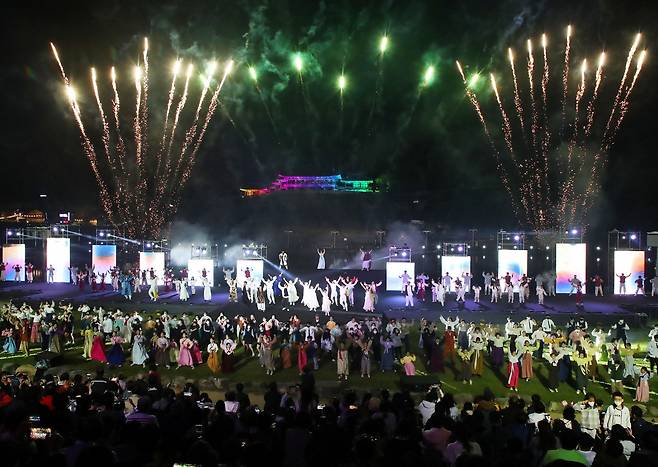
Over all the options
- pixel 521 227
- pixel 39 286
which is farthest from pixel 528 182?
pixel 39 286

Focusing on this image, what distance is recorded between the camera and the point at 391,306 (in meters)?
22.5

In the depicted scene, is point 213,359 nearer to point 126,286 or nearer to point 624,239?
point 126,286

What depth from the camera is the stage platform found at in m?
21.0

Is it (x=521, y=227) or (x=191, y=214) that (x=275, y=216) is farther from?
(x=521, y=227)

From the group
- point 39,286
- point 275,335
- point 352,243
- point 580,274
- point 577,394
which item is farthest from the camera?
point 352,243

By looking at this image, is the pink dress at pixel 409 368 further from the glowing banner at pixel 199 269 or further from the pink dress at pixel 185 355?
the glowing banner at pixel 199 269

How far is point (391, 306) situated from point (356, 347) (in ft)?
23.6

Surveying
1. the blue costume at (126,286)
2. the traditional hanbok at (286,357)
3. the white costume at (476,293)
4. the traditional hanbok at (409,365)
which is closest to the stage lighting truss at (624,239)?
the white costume at (476,293)

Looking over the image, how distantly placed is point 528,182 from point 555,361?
22.2 metres

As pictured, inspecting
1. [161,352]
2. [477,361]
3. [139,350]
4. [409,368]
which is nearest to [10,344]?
[139,350]

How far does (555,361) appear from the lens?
1426 cm

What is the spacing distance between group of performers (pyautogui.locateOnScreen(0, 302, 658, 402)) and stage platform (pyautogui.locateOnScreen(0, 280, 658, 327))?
2.46m

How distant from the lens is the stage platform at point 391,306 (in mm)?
21000

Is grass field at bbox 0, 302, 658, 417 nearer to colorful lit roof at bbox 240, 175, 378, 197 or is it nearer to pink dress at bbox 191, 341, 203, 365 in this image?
pink dress at bbox 191, 341, 203, 365
